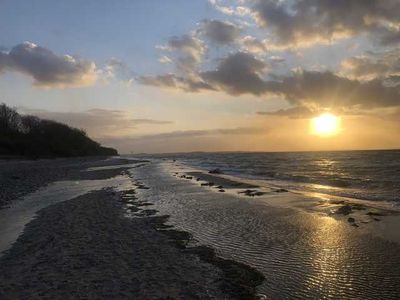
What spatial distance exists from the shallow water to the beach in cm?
4

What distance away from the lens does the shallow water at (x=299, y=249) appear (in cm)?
1021

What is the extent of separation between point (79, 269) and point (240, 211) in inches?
503

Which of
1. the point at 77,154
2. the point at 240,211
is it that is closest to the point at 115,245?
the point at 240,211

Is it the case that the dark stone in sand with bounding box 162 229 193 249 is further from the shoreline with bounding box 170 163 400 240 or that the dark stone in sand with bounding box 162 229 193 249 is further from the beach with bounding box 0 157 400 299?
the shoreline with bounding box 170 163 400 240

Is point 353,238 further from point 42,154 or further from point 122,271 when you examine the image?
point 42,154

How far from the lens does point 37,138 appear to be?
124 meters

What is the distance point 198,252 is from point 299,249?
139 inches

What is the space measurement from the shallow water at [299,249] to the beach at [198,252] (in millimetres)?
36

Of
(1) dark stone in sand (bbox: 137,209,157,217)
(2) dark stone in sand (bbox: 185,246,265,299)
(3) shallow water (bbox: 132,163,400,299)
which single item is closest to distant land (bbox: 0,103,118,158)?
(1) dark stone in sand (bbox: 137,209,157,217)

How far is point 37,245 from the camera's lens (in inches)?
548

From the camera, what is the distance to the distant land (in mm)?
102562

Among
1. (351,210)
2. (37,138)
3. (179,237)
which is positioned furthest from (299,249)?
(37,138)

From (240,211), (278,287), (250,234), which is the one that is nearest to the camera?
(278,287)

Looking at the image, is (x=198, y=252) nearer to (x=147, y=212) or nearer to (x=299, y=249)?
(x=299, y=249)
